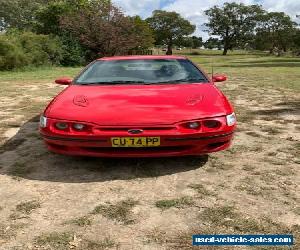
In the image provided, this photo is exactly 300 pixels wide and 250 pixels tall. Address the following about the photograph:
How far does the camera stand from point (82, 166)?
13.6ft

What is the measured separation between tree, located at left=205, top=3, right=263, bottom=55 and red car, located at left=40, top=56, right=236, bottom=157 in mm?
66549

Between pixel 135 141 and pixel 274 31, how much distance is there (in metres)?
71.9

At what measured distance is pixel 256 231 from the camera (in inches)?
108

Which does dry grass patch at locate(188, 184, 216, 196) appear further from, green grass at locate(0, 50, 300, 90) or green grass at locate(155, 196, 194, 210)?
green grass at locate(0, 50, 300, 90)

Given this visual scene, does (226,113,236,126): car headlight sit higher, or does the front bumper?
(226,113,236,126): car headlight

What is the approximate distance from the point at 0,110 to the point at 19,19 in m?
63.2

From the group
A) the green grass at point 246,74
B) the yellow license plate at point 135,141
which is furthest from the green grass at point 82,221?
the green grass at point 246,74

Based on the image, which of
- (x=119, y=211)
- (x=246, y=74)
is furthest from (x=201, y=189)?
(x=246, y=74)

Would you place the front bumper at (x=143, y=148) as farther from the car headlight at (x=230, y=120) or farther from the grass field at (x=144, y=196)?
the grass field at (x=144, y=196)

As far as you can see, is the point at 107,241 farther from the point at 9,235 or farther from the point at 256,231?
the point at 256,231

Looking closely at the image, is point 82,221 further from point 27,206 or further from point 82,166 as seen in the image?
point 82,166

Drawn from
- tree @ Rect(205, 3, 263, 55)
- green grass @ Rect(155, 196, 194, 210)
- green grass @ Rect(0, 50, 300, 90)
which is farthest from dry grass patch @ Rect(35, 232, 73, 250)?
tree @ Rect(205, 3, 263, 55)

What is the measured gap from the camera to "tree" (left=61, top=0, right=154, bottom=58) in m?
24.6

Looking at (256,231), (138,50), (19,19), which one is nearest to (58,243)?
(256,231)
